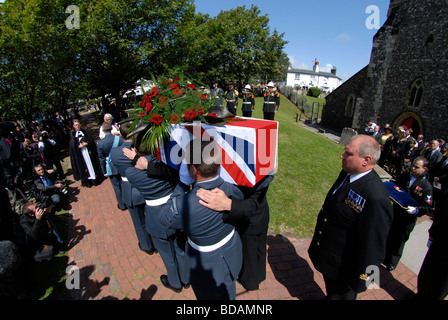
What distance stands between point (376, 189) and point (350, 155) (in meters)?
0.39

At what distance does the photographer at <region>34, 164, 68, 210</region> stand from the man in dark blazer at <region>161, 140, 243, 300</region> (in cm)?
329

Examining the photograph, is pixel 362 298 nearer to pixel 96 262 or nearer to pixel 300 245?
pixel 300 245

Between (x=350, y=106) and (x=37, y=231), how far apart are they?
72.7 feet

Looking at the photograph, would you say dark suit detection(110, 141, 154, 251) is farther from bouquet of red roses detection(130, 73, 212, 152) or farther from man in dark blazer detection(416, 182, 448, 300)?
man in dark blazer detection(416, 182, 448, 300)

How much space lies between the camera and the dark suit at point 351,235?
77.5 inches

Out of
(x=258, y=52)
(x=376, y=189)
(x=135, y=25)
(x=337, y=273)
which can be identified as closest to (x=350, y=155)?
(x=376, y=189)

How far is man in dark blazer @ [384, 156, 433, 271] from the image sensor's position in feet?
10.9

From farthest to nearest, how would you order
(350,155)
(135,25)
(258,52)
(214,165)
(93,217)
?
(258,52)
(135,25)
(93,217)
(350,155)
(214,165)

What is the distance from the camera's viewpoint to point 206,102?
281 cm

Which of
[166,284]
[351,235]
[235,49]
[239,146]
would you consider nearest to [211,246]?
[239,146]

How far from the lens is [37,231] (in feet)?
10.7

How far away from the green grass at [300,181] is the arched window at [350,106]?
37.1 feet

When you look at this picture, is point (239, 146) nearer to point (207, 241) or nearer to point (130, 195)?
point (207, 241)

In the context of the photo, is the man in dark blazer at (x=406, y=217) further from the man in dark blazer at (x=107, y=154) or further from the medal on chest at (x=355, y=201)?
the man in dark blazer at (x=107, y=154)
